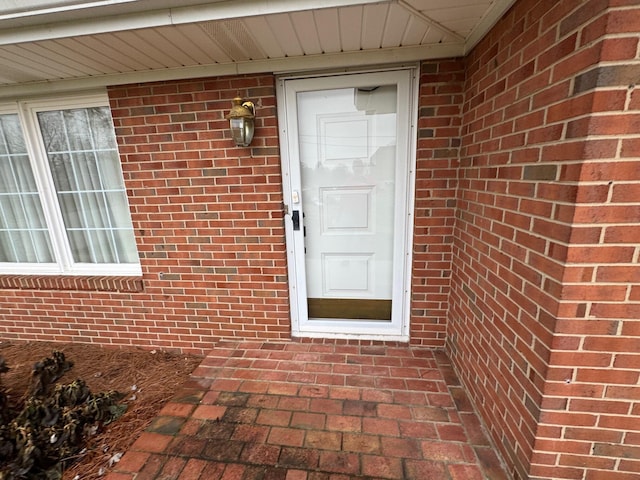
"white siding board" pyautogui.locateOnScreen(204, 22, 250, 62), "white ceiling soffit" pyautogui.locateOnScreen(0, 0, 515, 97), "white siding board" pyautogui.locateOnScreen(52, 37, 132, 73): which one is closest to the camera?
"white ceiling soffit" pyautogui.locateOnScreen(0, 0, 515, 97)

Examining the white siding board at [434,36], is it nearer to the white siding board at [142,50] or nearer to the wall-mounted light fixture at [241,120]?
the wall-mounted light fixture at [241,120]

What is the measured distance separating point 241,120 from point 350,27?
0.89 metres

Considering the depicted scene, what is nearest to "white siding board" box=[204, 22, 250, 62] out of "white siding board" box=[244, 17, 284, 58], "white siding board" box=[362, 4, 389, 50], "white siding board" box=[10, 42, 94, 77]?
"white siding board" box=[244, 17, 284, 58]

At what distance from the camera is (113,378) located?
2.36 meters

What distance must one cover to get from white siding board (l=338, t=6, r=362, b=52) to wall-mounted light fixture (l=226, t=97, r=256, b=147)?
76 cm

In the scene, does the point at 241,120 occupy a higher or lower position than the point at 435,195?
higher

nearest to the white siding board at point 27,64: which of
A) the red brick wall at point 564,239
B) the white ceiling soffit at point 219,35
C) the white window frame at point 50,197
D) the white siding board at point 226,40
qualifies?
the white ceiling soffit at point 219,35

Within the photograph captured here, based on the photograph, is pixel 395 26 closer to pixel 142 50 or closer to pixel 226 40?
→ pixel 226 40

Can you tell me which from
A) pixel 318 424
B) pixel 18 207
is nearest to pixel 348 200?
pixel 318 424

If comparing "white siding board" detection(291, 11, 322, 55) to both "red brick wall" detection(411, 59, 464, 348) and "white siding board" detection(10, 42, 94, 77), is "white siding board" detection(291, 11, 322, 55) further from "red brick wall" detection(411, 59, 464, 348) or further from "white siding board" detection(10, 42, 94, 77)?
"white siding board" detection(10, 42, 94, 77)

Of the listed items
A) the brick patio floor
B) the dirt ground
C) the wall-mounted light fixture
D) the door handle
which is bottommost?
the dirt ground

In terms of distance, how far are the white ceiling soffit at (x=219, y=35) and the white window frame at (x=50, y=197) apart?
0.77ft

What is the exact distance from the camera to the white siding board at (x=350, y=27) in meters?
1.42

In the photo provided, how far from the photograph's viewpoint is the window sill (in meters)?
2.57
